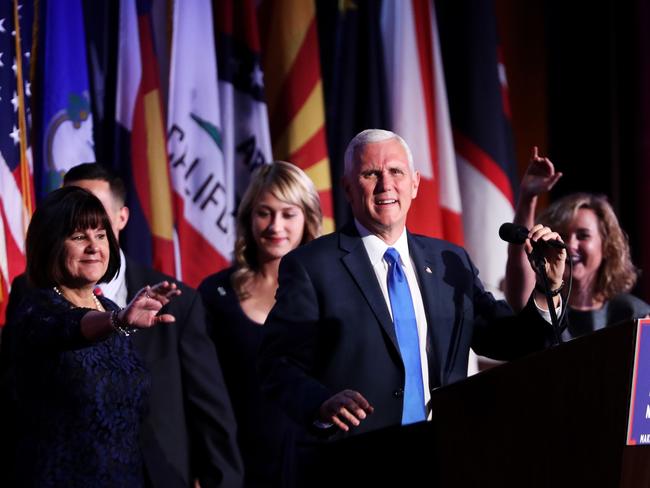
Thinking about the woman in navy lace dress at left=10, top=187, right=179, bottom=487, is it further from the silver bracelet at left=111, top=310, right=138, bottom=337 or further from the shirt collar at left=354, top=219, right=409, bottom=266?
the shirt collar at left=354, top=219, right=409, bottom=266

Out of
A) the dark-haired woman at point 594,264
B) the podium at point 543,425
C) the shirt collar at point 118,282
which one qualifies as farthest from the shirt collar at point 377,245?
the dark-haired woman at point 594,264

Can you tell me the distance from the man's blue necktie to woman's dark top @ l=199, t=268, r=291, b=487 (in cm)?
107

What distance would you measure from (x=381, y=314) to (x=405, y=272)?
0.55 feet

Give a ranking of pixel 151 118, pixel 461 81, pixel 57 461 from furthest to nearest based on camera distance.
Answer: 1. pixel 461 81
2. pixel 151 118
3. pixel 57 461

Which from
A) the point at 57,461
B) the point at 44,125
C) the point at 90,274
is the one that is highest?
the point at 44,125

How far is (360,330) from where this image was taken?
8.53 feet

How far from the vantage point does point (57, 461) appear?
2662 millimetres

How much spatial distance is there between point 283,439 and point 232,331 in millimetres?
423

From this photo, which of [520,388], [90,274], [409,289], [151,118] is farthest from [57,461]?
[151,118]

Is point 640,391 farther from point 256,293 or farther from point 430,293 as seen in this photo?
point 256,293

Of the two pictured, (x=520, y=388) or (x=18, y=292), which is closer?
(x=520, y=388)

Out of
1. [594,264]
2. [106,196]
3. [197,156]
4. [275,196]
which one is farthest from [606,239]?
[106,196]

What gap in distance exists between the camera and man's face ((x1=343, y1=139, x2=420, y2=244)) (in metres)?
2.74

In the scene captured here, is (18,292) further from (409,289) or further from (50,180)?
(409,289)
